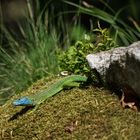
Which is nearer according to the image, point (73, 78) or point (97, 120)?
point (97, 120)

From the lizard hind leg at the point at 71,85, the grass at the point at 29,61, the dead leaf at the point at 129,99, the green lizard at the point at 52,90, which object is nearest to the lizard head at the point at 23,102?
the green lizard at the point at 52,90

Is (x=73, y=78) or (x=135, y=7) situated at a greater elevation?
(x=73, y=78)

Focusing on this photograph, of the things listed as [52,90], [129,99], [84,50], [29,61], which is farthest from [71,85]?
[29,61]

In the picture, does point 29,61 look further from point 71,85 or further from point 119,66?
point 119,66

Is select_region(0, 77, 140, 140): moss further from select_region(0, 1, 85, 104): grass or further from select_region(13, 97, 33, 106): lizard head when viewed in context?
select_region(0, 1, 85, 104): grass

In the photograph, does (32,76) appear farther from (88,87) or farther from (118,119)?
(118,119)

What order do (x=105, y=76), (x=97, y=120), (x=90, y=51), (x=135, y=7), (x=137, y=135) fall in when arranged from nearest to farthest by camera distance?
(x=137, y=135), (x=97, y=120), (x=105, y=76), (x=90, y=51), (x=135, y=7)

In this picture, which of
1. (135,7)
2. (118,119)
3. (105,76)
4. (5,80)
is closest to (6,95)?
(5,80)

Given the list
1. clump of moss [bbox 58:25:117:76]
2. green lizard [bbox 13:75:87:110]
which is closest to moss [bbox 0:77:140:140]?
green lizard [bbox 13:75:87:110]
